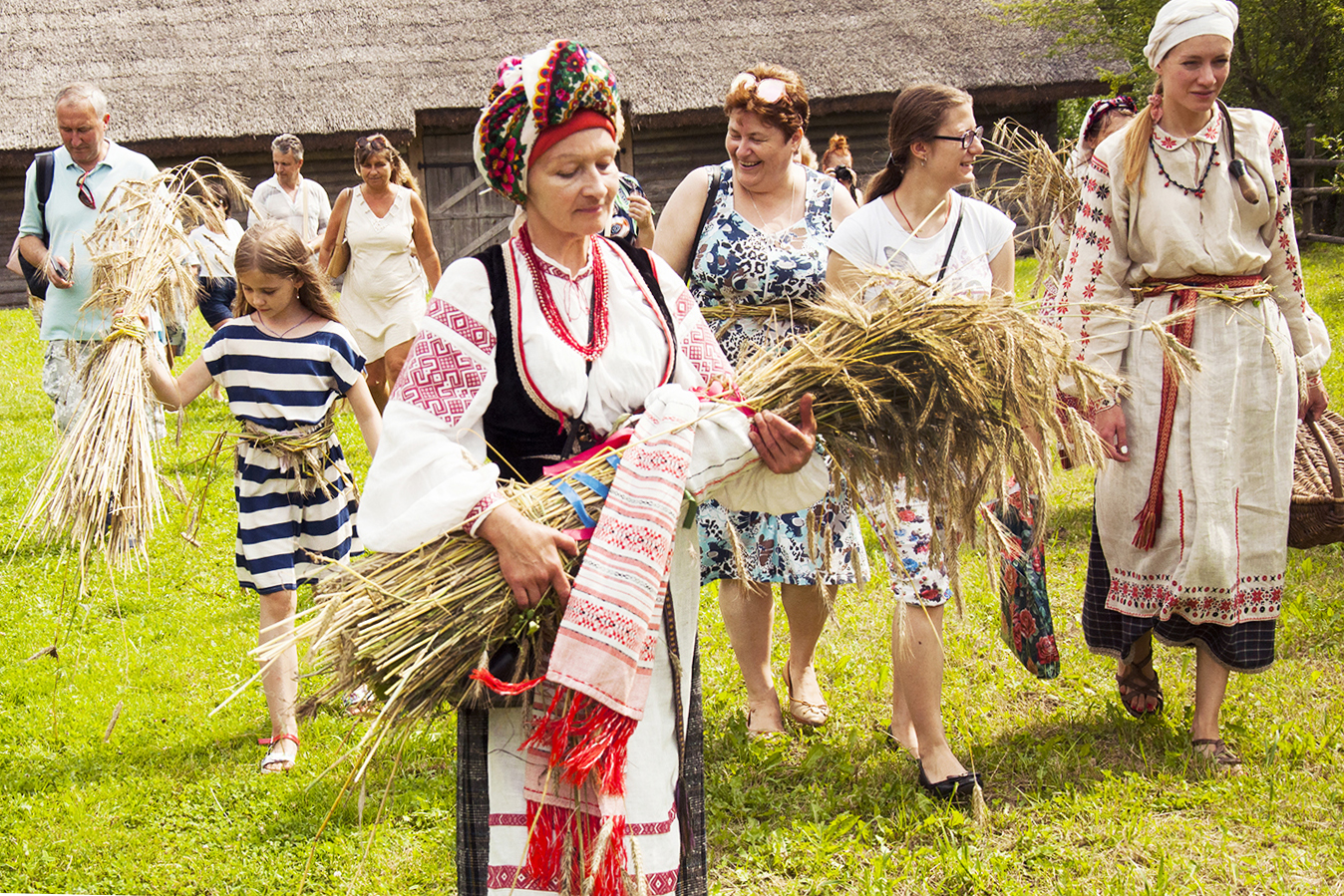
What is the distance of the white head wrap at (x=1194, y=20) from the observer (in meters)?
3.16

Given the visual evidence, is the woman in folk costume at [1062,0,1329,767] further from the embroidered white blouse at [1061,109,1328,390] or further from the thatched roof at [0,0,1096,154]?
the thatched roof at [0,0,1096,154]

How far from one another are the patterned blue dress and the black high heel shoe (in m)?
0.69

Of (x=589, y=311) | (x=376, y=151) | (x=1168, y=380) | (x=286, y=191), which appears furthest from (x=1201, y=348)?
(x=286, y=191)

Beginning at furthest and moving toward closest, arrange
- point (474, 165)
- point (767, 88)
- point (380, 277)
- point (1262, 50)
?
point (474, 165)
point (1262, 50)
point (380, 277)
point (767, 88)

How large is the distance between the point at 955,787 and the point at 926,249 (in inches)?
59.7

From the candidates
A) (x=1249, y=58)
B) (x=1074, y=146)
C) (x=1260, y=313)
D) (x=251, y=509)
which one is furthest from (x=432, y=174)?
(x=1260, y=313)

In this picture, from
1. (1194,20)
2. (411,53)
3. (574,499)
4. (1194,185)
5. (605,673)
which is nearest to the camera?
(605,673)

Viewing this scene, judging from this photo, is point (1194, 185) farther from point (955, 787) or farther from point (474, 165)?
point (474, 165)

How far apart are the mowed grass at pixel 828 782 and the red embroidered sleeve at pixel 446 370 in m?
0.85

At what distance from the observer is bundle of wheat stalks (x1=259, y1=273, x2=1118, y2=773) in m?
1.93

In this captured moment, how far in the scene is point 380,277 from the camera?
279 inches

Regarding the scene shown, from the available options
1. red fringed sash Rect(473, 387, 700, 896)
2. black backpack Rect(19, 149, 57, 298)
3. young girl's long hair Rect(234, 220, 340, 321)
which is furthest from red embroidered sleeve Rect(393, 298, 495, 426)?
black backpack Rect(19, 149, 57, 298)

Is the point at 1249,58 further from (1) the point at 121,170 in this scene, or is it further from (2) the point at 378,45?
(1) the point at 121,170

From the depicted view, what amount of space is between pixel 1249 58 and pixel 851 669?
13833 mm
